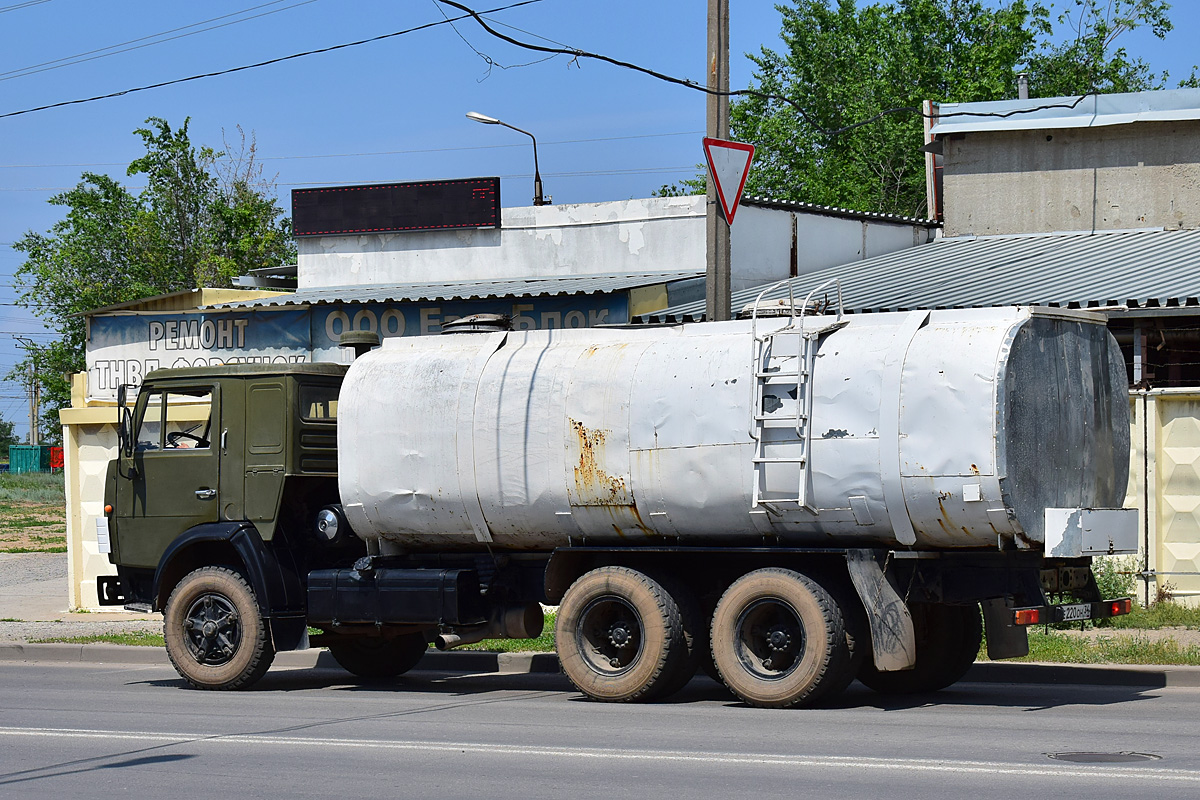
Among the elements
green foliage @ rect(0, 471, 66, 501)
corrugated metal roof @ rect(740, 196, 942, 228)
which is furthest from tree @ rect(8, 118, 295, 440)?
corrugated metal roof @ rect(740, 196, 942, 228)

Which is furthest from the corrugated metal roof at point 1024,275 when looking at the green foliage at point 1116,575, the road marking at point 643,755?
the road marking at point 643,755

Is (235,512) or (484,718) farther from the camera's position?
(235,512)

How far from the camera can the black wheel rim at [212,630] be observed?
12.9 metres

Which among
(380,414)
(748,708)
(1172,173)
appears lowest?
(748,708)

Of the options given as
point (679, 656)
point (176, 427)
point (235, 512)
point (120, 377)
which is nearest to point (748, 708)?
point (679, 656)

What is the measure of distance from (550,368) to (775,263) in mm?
11213

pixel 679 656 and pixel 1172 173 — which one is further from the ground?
pixel 1172 173

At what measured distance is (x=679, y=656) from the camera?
11461 millimetres

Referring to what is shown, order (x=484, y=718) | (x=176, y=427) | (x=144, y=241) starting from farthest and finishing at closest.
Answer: (x=144, y=241) → (x=176, y=427) → (x=484, y=718)

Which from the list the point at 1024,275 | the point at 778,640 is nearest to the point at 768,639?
the point at 778,640

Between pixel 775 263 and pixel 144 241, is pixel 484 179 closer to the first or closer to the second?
pixel 775 263

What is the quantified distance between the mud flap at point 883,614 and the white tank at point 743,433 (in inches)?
11.1

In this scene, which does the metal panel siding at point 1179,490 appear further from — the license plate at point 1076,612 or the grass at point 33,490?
the grass at point 33,490

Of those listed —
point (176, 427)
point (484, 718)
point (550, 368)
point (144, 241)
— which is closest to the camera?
point (484, 718)
